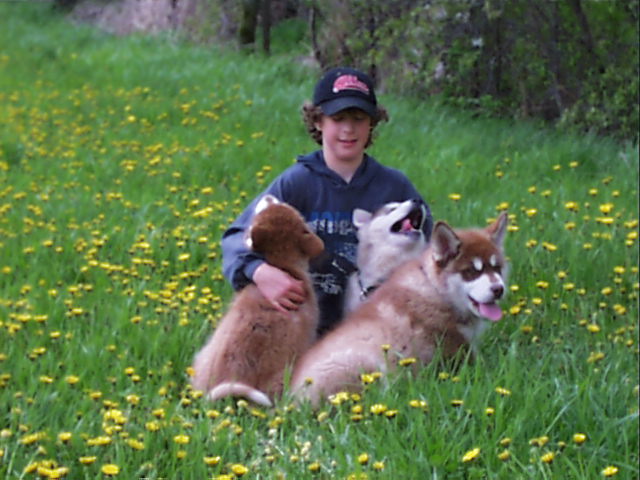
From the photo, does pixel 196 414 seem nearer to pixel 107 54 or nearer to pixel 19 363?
pixel 19 363

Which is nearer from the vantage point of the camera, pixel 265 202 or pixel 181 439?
pixel 181 439

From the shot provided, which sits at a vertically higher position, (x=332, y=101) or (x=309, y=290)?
(x=332, y=101)

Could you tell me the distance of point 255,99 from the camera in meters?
10.7

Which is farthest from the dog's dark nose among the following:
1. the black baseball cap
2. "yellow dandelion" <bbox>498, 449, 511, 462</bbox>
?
the black baseball cap

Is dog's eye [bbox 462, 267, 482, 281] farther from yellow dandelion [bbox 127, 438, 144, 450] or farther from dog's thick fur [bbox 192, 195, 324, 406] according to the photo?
yellow dandelion [bbox 127, 438, 144, 450]

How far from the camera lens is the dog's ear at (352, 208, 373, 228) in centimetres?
438

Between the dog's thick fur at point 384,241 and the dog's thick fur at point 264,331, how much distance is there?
37cm

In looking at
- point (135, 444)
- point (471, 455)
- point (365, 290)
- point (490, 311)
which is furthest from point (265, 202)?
point (471, 455)

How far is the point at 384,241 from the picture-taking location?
4281mm

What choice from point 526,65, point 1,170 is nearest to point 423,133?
point 526,65

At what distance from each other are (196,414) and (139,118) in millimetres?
7092

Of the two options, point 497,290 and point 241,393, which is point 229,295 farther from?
point 497,290

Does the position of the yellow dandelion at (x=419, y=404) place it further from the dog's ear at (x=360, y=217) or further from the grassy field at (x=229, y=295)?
the dog's ear at (x=360, y=217)

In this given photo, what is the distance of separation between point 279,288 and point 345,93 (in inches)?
40.4
